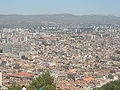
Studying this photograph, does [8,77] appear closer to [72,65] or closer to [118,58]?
[72,65]

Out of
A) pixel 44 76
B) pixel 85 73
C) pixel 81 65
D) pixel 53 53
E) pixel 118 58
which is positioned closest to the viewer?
pixel 44 76

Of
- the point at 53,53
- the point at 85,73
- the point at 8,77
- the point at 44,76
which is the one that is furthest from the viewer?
the point at 53,53

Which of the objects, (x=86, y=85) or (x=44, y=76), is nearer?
(x=44, y=76)

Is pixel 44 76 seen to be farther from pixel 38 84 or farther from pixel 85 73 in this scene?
pixel 85 73

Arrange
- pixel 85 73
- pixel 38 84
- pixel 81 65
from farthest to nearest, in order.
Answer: pixel 81 65 < pixel 85 73 < pixel 38 84

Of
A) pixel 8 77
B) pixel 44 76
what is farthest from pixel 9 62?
pixel 44 76

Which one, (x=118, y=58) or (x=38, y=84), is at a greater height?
(x=38, y=84)

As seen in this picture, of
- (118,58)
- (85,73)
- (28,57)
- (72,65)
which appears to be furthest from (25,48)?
(85,73)

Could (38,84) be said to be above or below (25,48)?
above

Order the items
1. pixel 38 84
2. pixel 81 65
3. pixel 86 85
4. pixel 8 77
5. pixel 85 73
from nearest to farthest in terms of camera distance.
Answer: pixel 38 84 → pixel 86 85 → pixel 8 77 → pixel 85 73 → pixel 81 65
